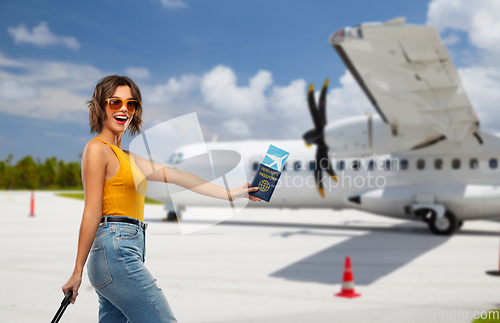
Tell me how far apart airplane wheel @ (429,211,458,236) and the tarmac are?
0.46 metres

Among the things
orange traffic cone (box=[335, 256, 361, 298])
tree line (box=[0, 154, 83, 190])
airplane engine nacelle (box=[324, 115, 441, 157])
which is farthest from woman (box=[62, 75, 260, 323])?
tree line (box=[0, 154, 83, 190])

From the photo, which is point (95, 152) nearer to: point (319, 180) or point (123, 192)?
point (123, 192)

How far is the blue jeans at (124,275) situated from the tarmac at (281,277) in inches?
21.7

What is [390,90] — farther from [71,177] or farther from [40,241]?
[71,177]

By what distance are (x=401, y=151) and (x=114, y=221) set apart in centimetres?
1068

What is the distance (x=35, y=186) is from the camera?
75.5m

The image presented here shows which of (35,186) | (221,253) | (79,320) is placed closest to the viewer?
(79,320)

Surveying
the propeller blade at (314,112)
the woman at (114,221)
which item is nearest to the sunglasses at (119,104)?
the woman at (114,221)

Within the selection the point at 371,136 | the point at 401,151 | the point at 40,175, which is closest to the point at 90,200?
the point at 371,136

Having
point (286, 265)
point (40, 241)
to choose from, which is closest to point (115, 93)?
point (286, 265)

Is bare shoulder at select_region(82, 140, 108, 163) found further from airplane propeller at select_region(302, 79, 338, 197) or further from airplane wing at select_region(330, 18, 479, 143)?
airplane propeller at select_region(302, 79, 338, 197)

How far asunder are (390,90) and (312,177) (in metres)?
5.07

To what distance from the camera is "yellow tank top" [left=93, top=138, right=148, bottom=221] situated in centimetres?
182

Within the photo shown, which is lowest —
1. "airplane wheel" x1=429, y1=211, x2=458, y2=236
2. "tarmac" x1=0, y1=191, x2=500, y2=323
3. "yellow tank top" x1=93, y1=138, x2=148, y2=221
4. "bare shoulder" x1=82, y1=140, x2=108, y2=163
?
"tarmac" x1=0, y1=191, x2=500, y2=323
